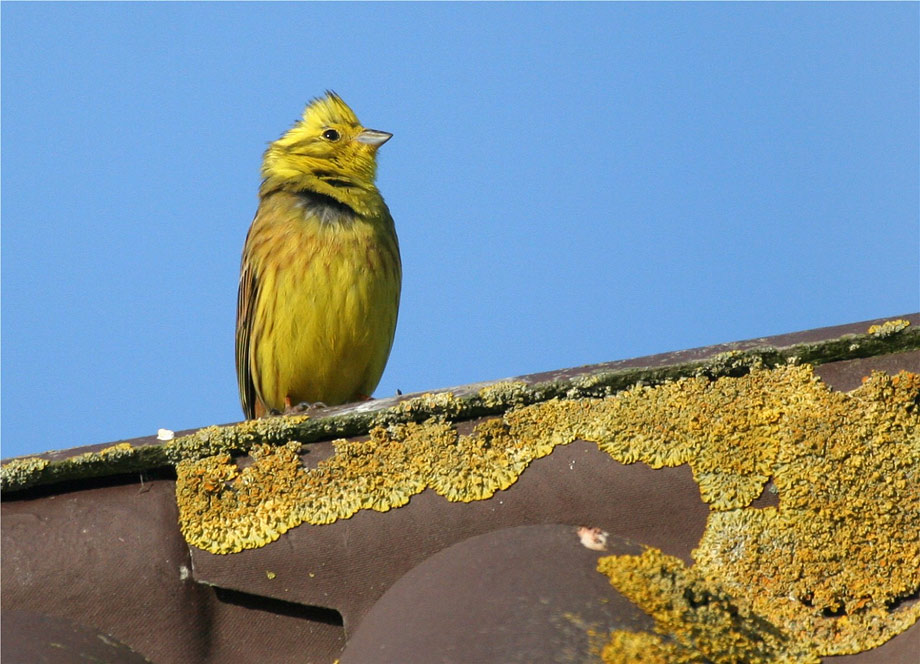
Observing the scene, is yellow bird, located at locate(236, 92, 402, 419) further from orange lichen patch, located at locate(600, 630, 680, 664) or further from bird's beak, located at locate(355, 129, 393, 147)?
orange lichen patch, located at locate(600, 630, 680, 664)

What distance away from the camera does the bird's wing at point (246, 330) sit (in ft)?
17.6

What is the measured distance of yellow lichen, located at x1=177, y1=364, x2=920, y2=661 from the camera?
203cm

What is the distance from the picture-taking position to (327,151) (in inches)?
228

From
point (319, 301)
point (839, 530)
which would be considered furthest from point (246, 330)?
point (839, 530)

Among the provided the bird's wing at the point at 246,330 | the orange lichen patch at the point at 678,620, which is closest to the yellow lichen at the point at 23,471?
the orange lichen patch at the point at 678,620

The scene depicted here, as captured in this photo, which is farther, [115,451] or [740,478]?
[115,451]

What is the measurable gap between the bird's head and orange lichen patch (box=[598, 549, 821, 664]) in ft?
12.4

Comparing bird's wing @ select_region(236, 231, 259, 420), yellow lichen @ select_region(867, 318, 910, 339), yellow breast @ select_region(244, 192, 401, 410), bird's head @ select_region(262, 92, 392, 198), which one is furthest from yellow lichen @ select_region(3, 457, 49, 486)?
bird's head @ select_region(262, 92, 392, 198)

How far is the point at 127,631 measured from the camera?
2.24 meters

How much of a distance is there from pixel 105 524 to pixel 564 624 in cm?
105

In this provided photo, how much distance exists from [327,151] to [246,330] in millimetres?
1001

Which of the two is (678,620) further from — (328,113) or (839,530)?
(328,113)

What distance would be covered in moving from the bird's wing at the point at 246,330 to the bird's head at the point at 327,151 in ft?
1.55

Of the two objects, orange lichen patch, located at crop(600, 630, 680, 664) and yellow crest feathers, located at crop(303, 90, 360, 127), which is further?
yellow crest feathers, located at crop(303, 90, 360, 127)
